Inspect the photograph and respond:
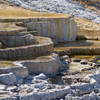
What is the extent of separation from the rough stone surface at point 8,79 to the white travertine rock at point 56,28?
12.2 metres

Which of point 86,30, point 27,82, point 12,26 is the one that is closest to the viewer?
point 27,82

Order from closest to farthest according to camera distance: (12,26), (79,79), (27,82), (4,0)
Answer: (27,82)
(79,79)
(12,26)
(4,0)

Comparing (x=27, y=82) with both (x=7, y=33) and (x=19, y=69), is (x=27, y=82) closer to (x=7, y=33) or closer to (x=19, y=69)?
(x=19, y=69)

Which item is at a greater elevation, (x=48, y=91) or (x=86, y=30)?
(x=48, y=91)

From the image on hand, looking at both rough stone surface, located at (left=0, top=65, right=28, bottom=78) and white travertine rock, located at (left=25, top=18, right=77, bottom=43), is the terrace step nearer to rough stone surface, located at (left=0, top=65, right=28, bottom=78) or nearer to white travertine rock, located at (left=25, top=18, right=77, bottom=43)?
white travertine rock, located at (left=25, top=18, right=77, bottom=43)

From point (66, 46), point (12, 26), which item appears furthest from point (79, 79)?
point (66, 46)

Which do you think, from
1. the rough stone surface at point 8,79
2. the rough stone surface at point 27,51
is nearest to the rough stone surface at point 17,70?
the rough stone surface at point 8,79

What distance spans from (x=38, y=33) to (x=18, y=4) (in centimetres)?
1410

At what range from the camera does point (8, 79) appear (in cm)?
2209

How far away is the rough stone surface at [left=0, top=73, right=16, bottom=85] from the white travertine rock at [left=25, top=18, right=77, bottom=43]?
12.2m

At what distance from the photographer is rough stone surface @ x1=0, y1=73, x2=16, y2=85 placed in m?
22.0

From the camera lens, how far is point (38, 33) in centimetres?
3459

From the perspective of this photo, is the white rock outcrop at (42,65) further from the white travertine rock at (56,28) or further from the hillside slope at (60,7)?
the hillside slope at (60,7)

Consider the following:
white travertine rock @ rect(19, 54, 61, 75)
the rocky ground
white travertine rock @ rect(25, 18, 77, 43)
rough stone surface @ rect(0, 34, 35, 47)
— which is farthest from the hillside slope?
white travertine rock @ rect(19, 54, 61, 75)
